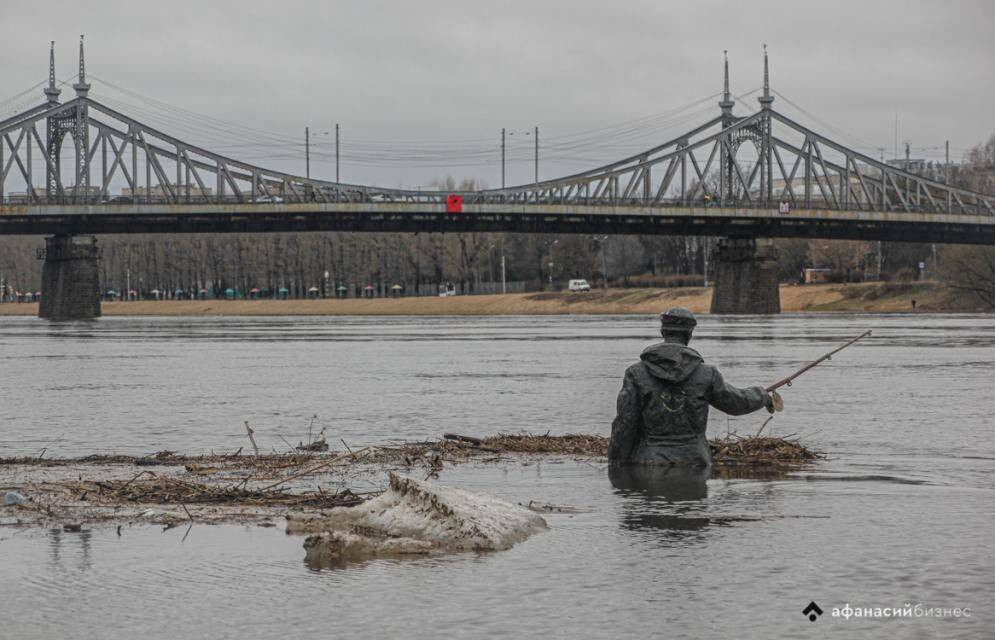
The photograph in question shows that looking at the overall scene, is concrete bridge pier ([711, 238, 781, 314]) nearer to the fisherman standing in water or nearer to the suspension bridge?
Answer: the suspension bridge

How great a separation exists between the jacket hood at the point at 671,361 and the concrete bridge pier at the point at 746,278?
103 m

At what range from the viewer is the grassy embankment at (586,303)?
11256 centimetres

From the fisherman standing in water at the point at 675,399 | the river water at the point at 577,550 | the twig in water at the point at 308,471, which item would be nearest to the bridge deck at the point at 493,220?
the river water at the point at 577,550

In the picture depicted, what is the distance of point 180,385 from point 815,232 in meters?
92.8

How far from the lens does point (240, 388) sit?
30250 millimetres

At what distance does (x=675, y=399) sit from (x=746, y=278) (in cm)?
10484

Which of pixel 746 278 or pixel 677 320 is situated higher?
pixel 746 278

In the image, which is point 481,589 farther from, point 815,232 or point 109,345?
point 815,232

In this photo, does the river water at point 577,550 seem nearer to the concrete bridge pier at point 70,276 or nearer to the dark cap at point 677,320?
the dark cap at point 677,320

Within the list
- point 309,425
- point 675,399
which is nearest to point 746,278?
point 309,425

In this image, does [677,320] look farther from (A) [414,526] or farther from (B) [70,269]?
(B) [70,269]

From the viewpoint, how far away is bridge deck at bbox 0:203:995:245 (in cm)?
10844

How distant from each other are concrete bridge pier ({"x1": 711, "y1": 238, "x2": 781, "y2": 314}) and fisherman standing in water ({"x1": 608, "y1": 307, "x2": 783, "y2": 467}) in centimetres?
10274

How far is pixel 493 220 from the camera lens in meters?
113
